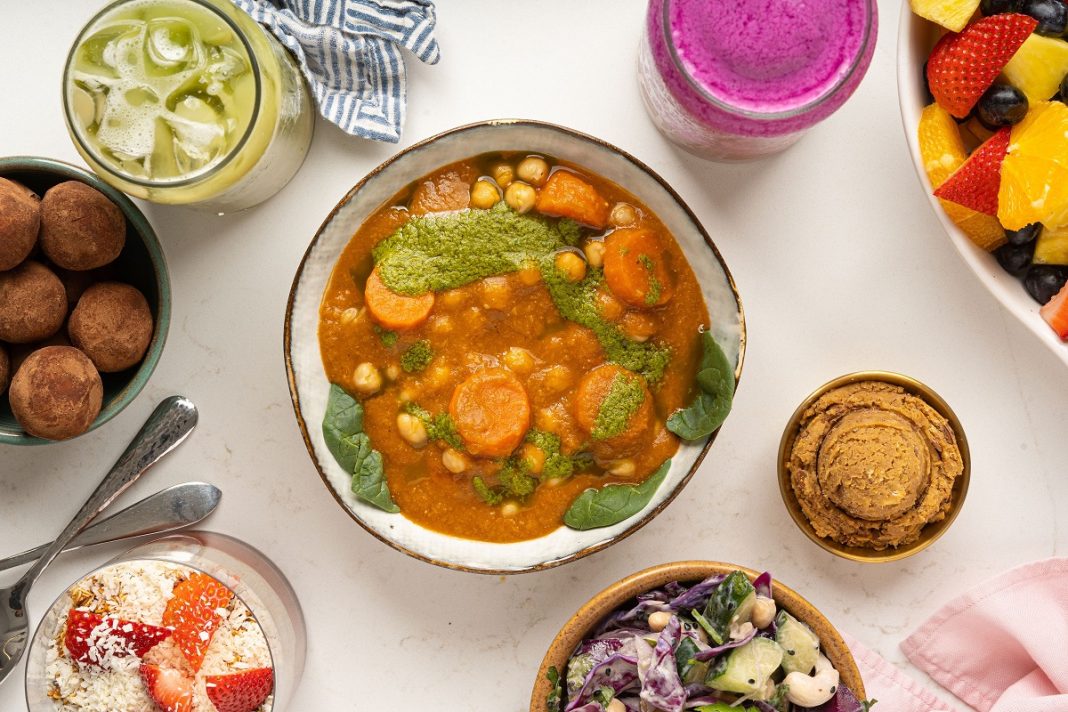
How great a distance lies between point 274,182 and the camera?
2.80 metres

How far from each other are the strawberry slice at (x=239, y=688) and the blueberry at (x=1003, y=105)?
2.51 meters

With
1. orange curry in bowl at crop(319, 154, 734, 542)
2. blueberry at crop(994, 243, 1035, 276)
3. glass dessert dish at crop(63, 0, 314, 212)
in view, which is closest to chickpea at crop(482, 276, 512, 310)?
orange curry in bowl at crop(319, 154, 734, 542)

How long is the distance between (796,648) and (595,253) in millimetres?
1240

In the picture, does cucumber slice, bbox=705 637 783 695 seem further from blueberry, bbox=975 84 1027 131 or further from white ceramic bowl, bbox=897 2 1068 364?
blueberry, bbox=975 84 1027 131

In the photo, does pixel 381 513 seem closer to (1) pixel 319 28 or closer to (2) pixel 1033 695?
(1) pixel 319 28

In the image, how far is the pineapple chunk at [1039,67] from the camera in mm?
2504

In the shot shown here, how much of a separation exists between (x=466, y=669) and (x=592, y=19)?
6.80 feet

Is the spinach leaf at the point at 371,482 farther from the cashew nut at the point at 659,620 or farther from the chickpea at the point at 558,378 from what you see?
the cashew nut at the point at 659,620

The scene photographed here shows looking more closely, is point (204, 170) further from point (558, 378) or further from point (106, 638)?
point (106, 638)

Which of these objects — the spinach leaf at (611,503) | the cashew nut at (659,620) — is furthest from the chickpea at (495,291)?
the cashew nut at (659,620)

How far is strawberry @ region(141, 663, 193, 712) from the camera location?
2.60 meters

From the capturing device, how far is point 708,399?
2684mm

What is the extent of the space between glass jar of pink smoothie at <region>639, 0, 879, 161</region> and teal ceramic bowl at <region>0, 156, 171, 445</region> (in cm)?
149

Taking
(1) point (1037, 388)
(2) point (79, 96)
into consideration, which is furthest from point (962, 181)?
(2) point (79, 96)
